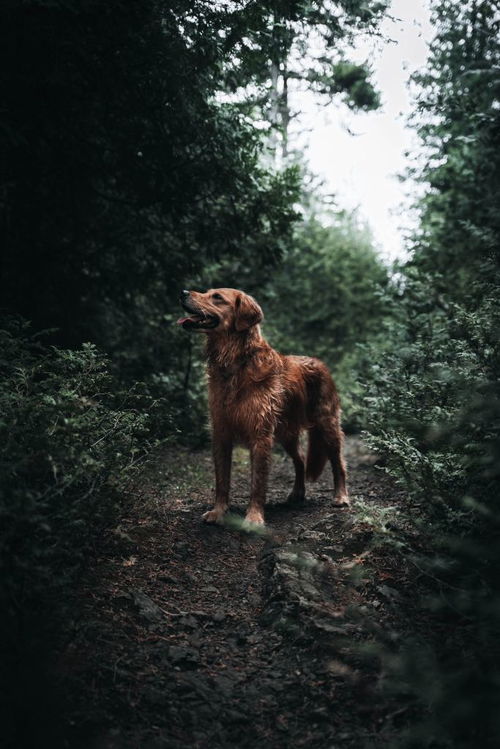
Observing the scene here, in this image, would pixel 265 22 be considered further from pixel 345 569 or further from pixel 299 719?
pixel 299 719

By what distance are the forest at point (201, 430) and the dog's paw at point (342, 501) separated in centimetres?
25

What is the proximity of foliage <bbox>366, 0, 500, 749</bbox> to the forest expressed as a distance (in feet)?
0.09

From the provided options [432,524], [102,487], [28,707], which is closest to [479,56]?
[432,524]

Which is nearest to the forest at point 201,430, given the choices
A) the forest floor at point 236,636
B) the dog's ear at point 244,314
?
the forest floor at point 236,636

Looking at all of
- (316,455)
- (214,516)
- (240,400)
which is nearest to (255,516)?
(214,516)

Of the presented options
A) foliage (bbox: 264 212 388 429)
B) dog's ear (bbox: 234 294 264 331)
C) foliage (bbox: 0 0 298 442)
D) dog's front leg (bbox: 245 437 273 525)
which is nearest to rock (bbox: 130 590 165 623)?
dog's front leg (bbox: 245 437 273 525)

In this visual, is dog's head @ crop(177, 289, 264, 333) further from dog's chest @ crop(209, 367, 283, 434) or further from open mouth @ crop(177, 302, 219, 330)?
dog's chest @ crop(209, 367, 283, 434)

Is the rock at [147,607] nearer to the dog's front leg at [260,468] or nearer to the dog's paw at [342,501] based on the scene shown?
the dog's front leg at [260,468]

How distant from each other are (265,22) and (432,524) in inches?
193

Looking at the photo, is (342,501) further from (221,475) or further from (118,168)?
(118,168)

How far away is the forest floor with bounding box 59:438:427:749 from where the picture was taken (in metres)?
2.29

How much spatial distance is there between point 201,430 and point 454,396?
4.93 meters

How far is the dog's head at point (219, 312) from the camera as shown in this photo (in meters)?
4.88

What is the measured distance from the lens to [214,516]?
4688 millimetres
